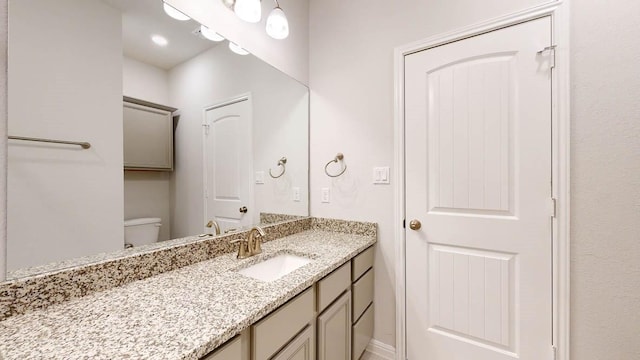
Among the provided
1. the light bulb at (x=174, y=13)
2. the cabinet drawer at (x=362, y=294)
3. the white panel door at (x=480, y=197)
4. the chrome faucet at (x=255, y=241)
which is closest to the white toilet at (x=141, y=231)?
the chrome faucet at (x=255, y=241)

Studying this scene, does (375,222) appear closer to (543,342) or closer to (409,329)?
(409,329)

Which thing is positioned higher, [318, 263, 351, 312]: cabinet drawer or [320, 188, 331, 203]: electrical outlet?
[320, 188, 331, 203]: electrical outlet

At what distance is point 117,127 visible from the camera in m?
1.01

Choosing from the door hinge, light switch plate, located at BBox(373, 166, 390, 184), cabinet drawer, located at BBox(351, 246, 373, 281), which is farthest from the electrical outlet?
the door hinge

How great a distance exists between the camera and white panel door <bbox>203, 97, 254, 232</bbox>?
139cm

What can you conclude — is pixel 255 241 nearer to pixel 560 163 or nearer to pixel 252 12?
pixel 252 12

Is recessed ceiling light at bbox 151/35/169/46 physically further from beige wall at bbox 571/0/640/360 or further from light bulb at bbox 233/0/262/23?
beige wall at bbox 571/0/640/360

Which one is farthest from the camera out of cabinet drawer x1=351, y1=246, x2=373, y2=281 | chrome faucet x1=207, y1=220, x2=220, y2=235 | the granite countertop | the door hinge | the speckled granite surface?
cabinet drawer x1=351, y1=246, x2=373, y2=281

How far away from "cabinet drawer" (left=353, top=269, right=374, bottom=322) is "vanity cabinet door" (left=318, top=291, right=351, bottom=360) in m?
0.09

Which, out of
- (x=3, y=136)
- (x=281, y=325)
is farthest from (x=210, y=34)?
(x=281, y=325)

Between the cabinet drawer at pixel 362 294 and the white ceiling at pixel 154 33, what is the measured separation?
1567 mm

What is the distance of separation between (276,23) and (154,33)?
2.30ft

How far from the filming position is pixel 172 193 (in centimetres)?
121

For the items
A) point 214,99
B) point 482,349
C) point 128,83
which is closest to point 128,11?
point 128,83
